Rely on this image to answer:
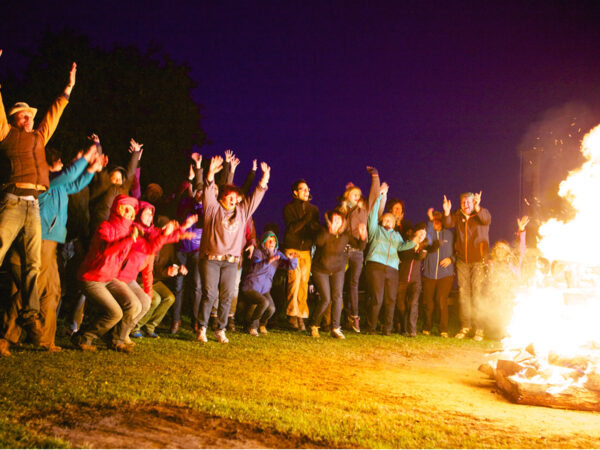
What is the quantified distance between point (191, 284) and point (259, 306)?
136 cm

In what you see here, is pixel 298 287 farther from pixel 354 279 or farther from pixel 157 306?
pixel 157 306

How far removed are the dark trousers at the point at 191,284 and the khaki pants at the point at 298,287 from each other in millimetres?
Answer: 2046

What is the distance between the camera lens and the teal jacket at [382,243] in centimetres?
1166

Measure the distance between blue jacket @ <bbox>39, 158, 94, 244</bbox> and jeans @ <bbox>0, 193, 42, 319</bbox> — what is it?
2.48 ft

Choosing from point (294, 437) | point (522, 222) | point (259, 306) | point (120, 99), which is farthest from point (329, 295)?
point (120, 99)

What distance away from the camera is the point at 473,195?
12.3m

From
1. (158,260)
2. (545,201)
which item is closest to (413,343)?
(158,260)

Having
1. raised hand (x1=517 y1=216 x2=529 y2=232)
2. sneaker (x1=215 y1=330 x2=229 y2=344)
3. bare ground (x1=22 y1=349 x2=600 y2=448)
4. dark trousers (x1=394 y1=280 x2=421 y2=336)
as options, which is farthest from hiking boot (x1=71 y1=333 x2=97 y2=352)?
raised hand (x1=517 y1=216 x2=529 y2=232)

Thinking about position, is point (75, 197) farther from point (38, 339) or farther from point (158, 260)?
point (38, 339)

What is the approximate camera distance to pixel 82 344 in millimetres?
7113

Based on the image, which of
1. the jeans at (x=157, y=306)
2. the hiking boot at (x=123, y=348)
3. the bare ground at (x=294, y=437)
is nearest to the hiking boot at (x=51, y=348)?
the hiking boot at (x=123, y=348)

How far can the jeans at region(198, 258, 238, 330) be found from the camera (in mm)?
8883

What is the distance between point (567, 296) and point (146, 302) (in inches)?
231

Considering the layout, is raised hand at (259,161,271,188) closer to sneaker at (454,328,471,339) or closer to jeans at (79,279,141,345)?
jeans at (79,279,141,345)
